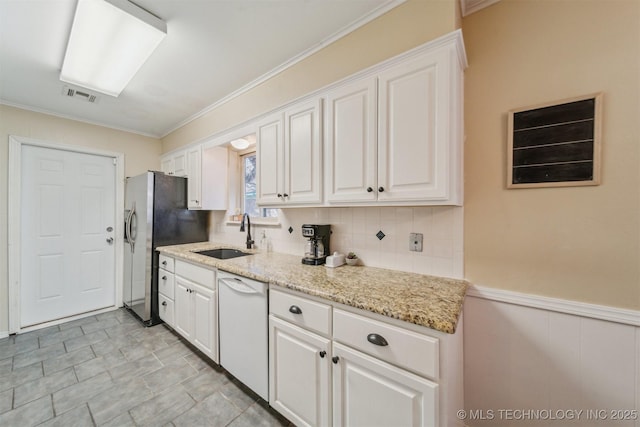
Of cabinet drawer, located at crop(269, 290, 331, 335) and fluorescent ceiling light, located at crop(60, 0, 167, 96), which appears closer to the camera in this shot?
cabinet drawer, located at crop(269, 290, 331, 335)

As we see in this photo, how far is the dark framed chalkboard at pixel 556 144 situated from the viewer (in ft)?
3.73

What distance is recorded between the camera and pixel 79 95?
244 cm

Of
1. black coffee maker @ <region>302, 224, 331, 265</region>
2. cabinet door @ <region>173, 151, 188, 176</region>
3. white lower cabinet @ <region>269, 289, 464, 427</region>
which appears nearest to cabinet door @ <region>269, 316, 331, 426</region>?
white lower cabinet @ <region>269, 289, 464, 427</region>

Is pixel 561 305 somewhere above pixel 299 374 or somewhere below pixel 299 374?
above

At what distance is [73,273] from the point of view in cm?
305

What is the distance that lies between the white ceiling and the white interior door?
71 cm

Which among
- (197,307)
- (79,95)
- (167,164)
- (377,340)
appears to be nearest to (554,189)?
(377,340)

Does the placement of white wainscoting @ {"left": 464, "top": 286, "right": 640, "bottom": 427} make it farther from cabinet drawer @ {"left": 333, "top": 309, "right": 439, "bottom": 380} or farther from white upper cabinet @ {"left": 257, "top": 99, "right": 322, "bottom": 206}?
white upper cabinet @ {"left": 257, "top": 99, "right": 322, "bottom": 206}

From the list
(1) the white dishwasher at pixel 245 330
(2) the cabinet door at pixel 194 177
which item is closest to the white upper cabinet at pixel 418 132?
(1) the white dishwasher at pixel 245 330

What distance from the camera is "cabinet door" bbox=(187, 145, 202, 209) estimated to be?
9.39 ft

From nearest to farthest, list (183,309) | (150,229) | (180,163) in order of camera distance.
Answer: (183,309) < (150,229) < (180,163)

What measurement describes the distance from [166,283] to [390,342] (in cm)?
252

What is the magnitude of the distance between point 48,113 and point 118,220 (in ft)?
4.73

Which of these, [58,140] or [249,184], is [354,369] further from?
[58,140]
